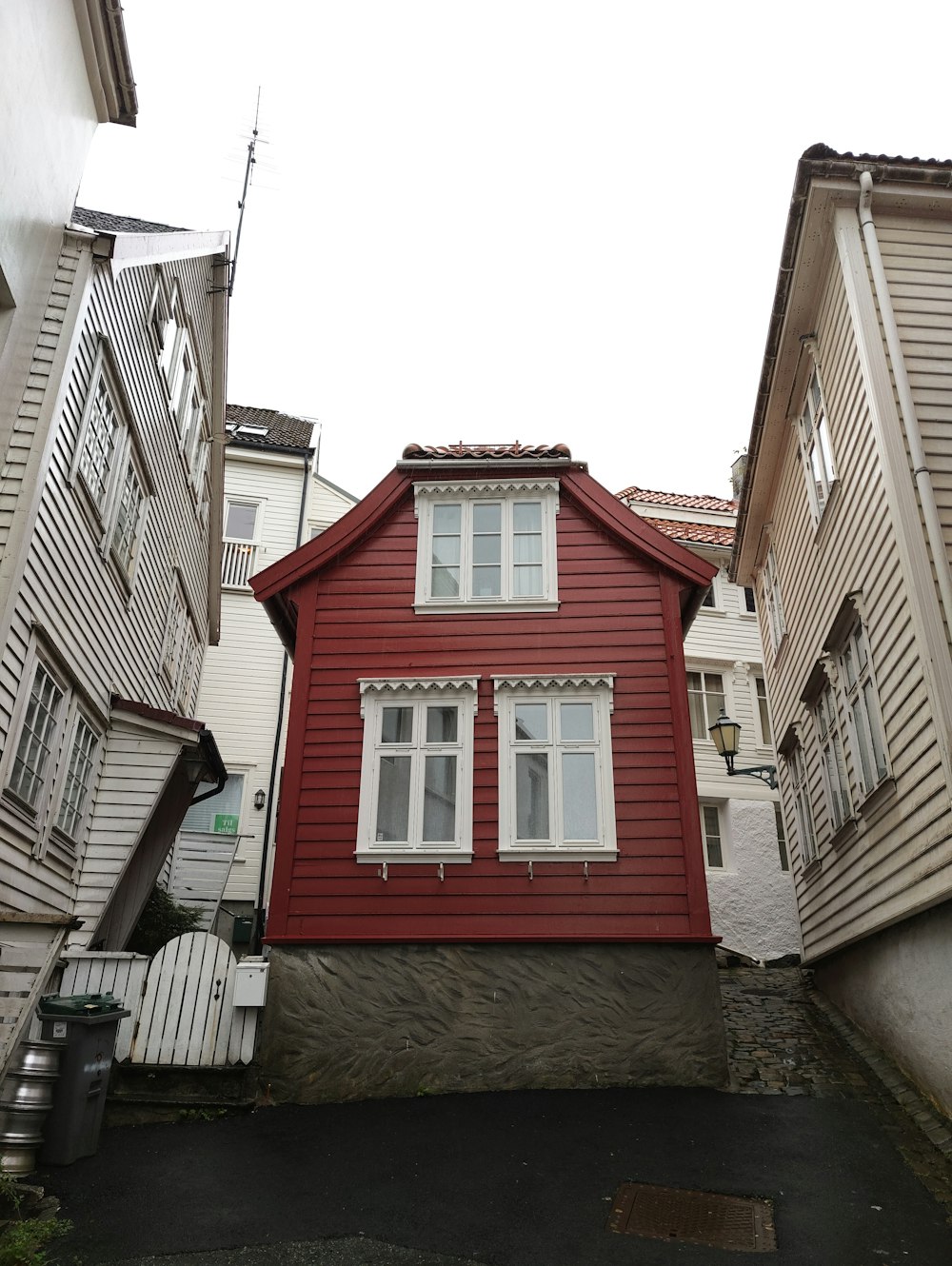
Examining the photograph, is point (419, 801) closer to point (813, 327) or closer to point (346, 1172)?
point (346, 1172)

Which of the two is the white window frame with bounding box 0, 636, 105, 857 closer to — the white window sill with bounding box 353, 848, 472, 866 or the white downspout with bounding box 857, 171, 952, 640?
the white window sill with bounding box 353, 848, 472, 866

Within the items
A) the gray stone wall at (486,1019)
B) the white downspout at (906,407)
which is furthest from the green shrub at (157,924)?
the white downspout at (906,407)

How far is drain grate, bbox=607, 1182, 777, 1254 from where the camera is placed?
19.6 ft

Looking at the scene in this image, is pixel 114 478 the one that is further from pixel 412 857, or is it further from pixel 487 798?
pixel 487 798

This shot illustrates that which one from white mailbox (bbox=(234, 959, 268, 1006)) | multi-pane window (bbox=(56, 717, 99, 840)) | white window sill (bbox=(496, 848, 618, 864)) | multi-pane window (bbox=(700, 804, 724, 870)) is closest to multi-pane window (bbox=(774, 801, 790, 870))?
multi-pane window (bbox=(700, 804, 724, 870))

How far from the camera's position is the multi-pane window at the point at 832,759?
11398mm

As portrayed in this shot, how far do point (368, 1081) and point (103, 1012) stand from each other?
2838 millimetres

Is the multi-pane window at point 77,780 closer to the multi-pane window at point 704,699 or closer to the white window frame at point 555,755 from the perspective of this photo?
the white window frame at point 555,755

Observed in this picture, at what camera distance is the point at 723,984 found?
1502cm

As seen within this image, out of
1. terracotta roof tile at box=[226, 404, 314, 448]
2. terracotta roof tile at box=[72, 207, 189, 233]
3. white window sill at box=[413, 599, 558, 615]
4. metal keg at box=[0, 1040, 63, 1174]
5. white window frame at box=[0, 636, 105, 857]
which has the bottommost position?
metal keg at box=[0, 1040, 63, 1174]

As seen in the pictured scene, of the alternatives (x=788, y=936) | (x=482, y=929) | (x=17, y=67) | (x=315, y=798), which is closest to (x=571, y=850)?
(x=482, y=929)

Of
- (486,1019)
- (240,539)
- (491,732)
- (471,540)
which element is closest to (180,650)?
(471,540)

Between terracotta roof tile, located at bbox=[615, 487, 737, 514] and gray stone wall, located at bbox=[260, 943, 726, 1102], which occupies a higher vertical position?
terracotta roof tile, located at bbox=[615, 487, 737, 514]

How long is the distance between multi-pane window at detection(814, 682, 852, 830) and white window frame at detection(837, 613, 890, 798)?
2.16 ft
